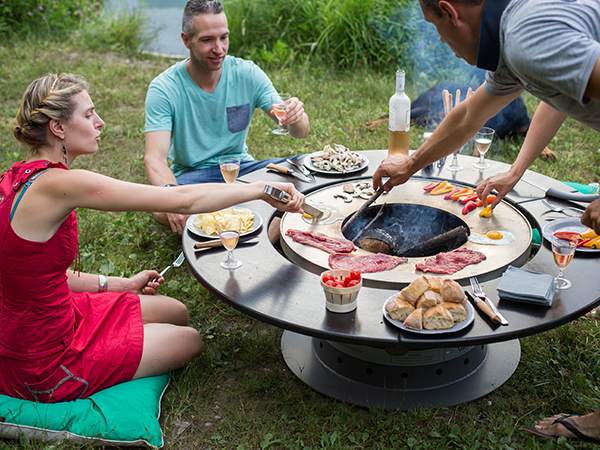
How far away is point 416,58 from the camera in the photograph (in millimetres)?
8617

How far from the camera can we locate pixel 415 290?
239cm

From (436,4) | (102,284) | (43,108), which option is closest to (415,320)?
(436,4)

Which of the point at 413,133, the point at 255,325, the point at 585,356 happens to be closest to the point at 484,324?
the point at 585,356

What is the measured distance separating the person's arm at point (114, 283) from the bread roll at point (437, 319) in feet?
6.17

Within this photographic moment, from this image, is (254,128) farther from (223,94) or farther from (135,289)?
(135,289)

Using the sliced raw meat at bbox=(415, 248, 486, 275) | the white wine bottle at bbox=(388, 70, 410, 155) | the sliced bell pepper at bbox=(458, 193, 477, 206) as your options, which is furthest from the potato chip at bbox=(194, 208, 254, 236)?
the sliced bell pepper at bbox=(458, 193, 477, 206)

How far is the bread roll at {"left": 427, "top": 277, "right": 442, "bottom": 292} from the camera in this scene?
7.92ft

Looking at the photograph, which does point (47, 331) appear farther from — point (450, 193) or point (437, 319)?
point (450, 193)

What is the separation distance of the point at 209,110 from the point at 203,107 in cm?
6

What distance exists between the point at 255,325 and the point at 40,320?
153cm

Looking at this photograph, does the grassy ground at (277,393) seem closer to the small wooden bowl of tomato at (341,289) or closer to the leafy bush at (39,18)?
the small wooden bowl of tomato at (341,289)

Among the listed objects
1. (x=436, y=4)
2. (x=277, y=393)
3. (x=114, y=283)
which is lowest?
(x=277, y=393)

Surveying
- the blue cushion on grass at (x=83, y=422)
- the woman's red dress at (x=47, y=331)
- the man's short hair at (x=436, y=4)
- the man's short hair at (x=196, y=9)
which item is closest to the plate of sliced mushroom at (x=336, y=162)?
the man's short hair at (x=196, y=9)

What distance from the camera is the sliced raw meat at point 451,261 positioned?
8.90 feet
